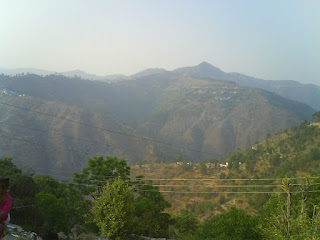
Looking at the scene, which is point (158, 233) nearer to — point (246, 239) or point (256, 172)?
point (246, 239)

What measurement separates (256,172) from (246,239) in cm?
3957

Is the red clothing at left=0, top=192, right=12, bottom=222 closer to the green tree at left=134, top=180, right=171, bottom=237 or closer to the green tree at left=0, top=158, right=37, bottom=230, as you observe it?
the green tree at left=134, top=180, right=171, bottom=237

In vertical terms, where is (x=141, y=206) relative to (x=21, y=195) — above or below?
above

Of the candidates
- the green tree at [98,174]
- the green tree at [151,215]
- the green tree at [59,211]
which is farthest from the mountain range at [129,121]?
the green tree at [59,211]

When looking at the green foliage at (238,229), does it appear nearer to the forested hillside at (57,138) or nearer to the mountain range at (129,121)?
the mountain range at (129,121)

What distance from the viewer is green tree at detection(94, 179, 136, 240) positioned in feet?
36.3

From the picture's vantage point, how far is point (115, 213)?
11.1 metres

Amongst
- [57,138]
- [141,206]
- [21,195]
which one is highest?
[141,206]

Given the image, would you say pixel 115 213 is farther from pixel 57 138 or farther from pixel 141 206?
pixel 57 138

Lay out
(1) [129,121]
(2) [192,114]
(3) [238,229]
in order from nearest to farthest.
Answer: (3) [238,229], (2) [192,114], (1) [129,121]

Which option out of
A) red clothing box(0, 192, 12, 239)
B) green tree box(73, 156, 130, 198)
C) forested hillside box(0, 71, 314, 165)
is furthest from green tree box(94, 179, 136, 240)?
forested hillside box(0, 71, 314, 165)

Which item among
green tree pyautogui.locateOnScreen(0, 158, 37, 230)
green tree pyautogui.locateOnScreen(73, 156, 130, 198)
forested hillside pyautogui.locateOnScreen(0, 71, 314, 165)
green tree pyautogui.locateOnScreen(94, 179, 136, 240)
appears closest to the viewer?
green tree pyautogui.locateOnScreen(94, 179, 136, 240)

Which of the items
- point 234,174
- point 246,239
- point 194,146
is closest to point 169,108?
point 194,146

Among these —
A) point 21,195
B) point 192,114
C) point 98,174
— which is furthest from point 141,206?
point 192,114
